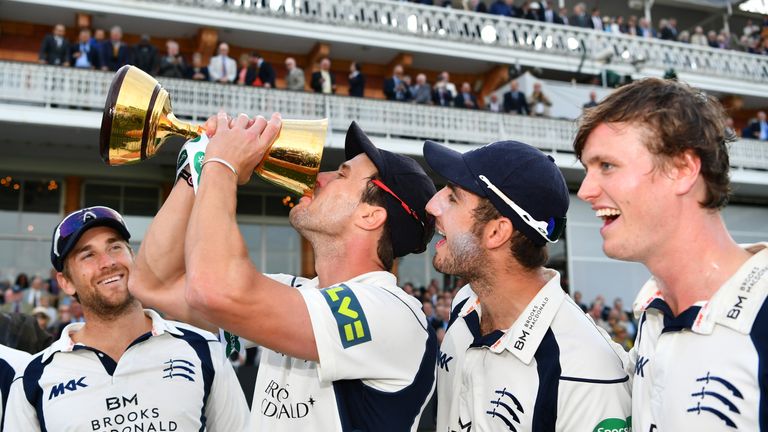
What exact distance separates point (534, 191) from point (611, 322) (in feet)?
45.3

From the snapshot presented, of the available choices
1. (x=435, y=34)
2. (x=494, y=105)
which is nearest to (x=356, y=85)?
(x=435, y=34)

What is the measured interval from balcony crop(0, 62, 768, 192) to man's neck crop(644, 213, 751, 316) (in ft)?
38.1

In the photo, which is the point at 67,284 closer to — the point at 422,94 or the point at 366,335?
the point at 366,335

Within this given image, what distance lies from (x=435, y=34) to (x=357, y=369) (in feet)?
63.9

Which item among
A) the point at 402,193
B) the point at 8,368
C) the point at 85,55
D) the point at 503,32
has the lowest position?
the point at 8,368

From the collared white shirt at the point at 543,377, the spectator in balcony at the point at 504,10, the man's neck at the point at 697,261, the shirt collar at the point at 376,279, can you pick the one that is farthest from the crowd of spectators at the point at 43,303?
the spectator in balcony at the point at 504,10

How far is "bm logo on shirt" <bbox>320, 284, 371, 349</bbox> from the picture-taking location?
2.45m

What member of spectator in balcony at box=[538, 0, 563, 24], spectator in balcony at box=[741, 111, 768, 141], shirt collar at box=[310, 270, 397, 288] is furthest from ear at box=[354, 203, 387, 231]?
spectator in balcony at box=[741, 111, 768, 141]

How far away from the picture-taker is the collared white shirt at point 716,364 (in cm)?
196

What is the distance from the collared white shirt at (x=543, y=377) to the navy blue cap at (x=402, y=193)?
1.63ft

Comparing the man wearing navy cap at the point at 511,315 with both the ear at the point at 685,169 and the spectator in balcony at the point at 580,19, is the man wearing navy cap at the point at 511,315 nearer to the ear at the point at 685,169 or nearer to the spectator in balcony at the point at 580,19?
the ear at the point at 685,169

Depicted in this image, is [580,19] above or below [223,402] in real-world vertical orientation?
above

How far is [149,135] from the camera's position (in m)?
2.74

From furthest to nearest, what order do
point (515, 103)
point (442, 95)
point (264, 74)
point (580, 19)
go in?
1. point (580, 19)
2. point (515, 103)
3. point (442, 95)
4. point (264, 74)
